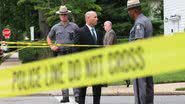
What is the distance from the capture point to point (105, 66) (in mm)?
4762

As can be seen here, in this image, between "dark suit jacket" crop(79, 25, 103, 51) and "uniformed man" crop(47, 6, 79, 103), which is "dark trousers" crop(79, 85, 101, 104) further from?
"uniformed man" crop(47, 6, 79, 103)

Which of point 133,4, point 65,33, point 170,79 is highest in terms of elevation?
point 133,4

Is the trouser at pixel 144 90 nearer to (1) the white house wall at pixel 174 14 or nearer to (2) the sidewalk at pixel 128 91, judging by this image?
(2) the sidewalk at pixel 128 91

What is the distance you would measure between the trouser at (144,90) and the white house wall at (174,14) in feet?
102

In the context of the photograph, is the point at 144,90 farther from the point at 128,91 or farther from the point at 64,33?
the point at 128,91

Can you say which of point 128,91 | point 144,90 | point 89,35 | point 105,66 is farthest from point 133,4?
point 128,91

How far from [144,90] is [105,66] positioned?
403 cm

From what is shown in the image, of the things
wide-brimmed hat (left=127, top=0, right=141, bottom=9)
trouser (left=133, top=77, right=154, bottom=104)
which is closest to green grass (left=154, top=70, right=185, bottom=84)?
trouser (left=133, top=77, right=154, bottom=104)

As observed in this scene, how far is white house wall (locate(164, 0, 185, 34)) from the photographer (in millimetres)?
40491

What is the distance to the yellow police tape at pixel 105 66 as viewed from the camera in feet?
14.5

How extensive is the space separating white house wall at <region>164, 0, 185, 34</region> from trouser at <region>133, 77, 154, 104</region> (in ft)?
102

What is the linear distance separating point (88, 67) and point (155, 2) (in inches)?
2467

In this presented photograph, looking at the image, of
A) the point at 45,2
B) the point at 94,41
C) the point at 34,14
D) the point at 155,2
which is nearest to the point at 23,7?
the point at 34,14

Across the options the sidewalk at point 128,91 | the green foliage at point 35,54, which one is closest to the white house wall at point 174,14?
the green foliage at point 35,54
